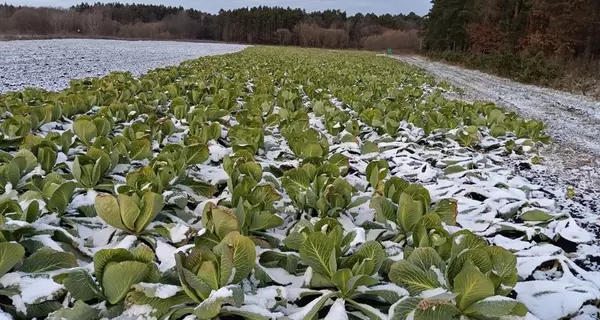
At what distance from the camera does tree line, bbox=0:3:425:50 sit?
6475cm

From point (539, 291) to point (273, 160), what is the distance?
6.88 ft

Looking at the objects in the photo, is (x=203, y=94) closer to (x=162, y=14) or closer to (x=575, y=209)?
(x=575, y=209)

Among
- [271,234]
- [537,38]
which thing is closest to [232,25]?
[537,38]

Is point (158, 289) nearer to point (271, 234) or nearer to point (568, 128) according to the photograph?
point (271, 234)

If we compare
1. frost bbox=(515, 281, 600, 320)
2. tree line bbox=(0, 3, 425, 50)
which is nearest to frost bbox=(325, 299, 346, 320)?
frost bbox=(515, 281, 600, 320)

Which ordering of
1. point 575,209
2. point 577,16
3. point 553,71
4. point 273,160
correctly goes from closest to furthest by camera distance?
point 575,209 → point 273,160 → point 553,71 → point 577,16

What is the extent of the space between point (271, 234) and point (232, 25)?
81834 mm

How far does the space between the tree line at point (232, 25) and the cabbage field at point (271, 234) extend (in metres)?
58.6

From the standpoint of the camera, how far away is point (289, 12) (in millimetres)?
82938

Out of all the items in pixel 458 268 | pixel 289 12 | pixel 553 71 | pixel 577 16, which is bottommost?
pixel 458 268

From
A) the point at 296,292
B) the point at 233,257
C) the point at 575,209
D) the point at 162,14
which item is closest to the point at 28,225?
the point at 233,257

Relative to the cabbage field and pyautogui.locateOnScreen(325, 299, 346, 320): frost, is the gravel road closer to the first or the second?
the cabbage field

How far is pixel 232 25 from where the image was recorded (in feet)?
261

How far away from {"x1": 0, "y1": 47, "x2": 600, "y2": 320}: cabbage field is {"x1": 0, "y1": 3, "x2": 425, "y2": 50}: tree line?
192 feet
